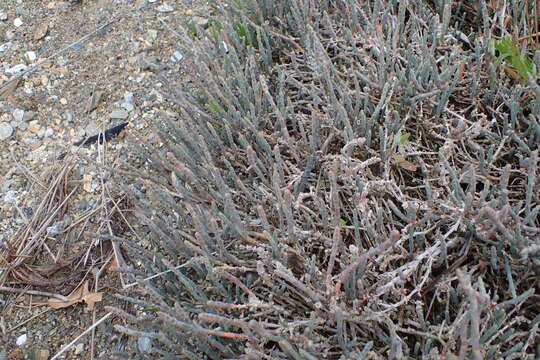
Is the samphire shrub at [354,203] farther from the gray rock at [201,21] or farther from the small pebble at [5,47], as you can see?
the small pebble at [5,47]

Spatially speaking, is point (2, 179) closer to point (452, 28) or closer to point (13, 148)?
point (13, 148)

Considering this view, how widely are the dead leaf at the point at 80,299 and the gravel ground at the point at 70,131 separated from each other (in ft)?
0.04

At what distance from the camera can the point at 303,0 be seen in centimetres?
186

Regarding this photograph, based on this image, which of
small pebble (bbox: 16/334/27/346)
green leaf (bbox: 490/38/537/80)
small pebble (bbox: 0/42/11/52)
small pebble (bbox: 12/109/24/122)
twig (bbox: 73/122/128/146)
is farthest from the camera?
small pebble (bbox: 0/42/11/52)

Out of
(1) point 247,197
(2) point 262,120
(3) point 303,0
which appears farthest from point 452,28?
(1) point 247,197

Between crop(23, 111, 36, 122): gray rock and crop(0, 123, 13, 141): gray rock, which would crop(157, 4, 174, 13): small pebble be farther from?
crop(0, 123, 13, 141): gray rock

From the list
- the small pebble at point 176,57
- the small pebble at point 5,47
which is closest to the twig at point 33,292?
the small pebble at point 176,57

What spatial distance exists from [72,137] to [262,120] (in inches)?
42.3

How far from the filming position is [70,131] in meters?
2.29

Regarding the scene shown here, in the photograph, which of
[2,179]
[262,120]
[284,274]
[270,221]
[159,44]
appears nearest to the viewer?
[284,274]

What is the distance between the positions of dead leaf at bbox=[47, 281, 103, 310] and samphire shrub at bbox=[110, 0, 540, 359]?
18cm

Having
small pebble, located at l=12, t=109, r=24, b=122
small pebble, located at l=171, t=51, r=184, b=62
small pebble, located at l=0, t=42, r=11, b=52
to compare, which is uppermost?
small pebble, located at l=0, t=42, r=11, b=52

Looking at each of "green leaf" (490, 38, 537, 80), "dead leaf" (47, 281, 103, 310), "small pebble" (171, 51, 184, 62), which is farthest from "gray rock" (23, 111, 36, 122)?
"green leaf" (490, 38, 537, 80)

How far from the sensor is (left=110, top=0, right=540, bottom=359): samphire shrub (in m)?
1.15
